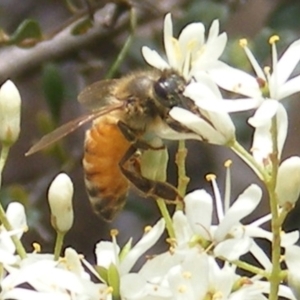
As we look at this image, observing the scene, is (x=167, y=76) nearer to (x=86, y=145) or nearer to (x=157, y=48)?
(x=86, y=145)

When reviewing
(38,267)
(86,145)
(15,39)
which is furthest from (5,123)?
(15,39)

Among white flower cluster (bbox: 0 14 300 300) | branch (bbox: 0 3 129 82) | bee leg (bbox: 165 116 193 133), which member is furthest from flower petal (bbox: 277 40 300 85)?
branch (bbox: 0 3 129 82)

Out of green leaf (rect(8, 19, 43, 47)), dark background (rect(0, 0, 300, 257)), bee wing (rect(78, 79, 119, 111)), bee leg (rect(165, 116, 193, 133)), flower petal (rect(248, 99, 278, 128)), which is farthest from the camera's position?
dark background (rect(0, 0, 300, 257))

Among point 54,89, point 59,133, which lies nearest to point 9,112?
point 59,133

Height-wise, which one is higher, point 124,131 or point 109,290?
point 124,131

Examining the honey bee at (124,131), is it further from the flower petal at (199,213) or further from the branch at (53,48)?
the branch at (53,48)

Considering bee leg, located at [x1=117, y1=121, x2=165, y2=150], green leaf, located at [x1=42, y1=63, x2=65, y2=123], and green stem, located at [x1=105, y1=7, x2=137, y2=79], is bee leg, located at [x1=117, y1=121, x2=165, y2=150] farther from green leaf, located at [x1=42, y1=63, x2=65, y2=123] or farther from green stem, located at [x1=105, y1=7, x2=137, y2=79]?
green leaf, located at [x1=42, y1=63, x2=65, y2=123]

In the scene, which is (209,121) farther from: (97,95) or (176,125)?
(97,95)
